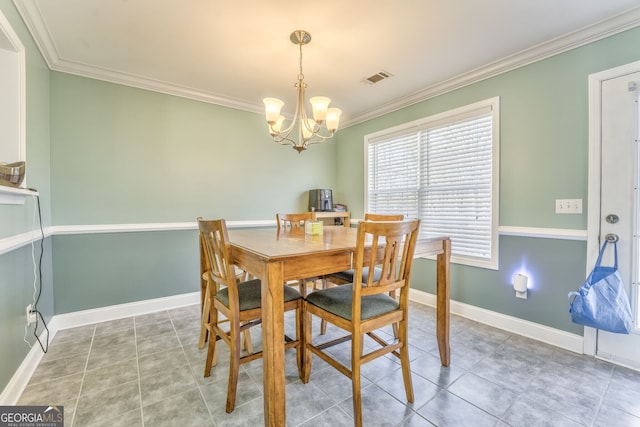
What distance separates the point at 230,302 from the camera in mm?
1497

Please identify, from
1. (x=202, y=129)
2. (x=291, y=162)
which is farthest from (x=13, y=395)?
(x=291, y=162)

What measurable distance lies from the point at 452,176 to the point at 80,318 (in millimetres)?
3890

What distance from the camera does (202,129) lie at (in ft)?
10.5

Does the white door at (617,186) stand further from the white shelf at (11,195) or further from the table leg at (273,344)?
the white shelf at (11,195)

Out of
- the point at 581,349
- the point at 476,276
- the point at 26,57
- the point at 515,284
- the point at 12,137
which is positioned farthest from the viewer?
the point at 476,276

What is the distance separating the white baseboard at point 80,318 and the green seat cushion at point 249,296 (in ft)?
3.90

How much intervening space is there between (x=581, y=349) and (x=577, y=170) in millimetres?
1340

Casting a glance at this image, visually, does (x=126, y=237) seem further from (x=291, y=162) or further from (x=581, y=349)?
(x=581, y=349)

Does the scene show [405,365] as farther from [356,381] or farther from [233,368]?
[233,368]

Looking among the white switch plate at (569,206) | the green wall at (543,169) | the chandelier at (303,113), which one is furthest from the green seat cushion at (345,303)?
the white switch plate at (569,206)

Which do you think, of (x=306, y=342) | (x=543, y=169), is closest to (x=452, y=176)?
(x=543, y=169)

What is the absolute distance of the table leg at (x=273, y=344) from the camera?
125 cm

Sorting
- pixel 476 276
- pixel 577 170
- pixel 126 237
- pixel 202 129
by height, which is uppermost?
pixel 202 129

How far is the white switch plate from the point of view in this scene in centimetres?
208
